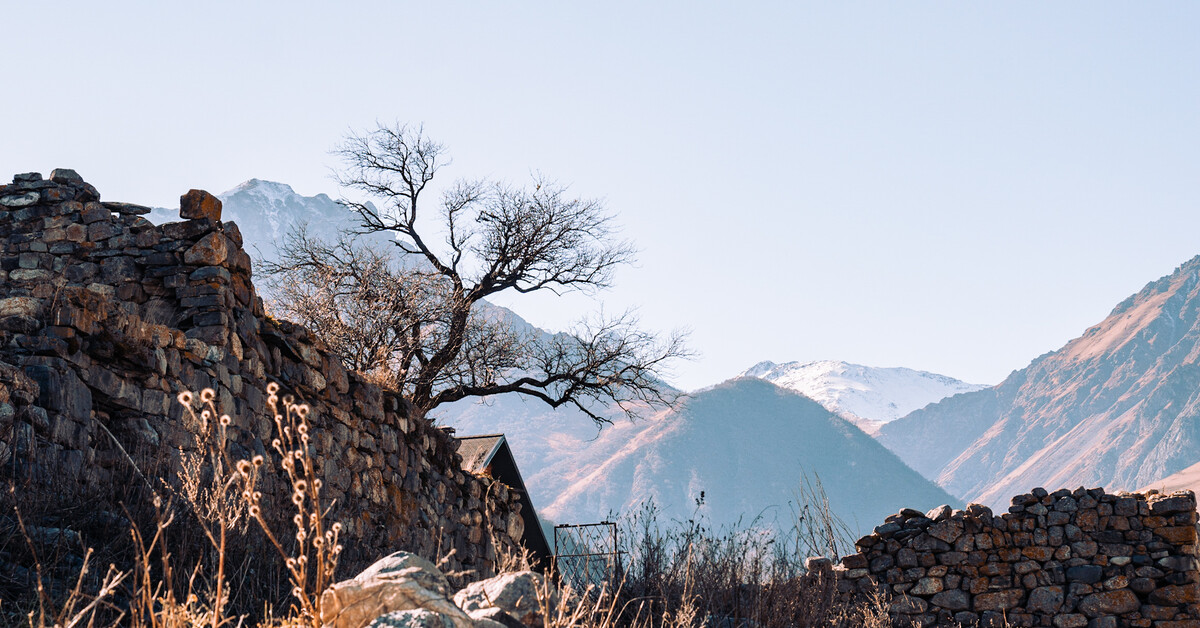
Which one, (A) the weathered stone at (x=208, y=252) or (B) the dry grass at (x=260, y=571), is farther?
(A) the weathered stone at (x=208, y=252)

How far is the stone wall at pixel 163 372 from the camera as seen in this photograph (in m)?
5.40

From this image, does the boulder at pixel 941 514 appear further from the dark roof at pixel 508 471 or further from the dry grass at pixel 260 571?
the dark roof at pixel 508 471

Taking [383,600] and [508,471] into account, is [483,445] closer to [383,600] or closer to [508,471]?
[508,471]

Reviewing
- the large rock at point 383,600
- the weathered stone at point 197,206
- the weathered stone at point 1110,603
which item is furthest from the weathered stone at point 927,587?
the large rock at point 383,600

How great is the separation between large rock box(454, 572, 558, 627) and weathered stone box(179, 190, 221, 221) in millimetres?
5086

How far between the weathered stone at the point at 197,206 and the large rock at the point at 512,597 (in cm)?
509

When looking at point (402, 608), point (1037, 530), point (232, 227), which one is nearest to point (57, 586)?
point (402, 608)

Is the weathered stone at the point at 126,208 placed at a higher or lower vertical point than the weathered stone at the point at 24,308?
higher

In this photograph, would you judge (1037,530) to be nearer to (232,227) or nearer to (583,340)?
(232,227)

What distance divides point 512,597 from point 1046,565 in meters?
10.1

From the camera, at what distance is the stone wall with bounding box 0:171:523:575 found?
5402 mm

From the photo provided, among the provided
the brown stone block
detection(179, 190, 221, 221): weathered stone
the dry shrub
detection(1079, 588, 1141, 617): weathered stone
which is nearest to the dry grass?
the dry shrub

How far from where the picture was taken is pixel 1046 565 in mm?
11891

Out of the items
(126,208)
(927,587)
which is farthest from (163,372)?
(927,587)
